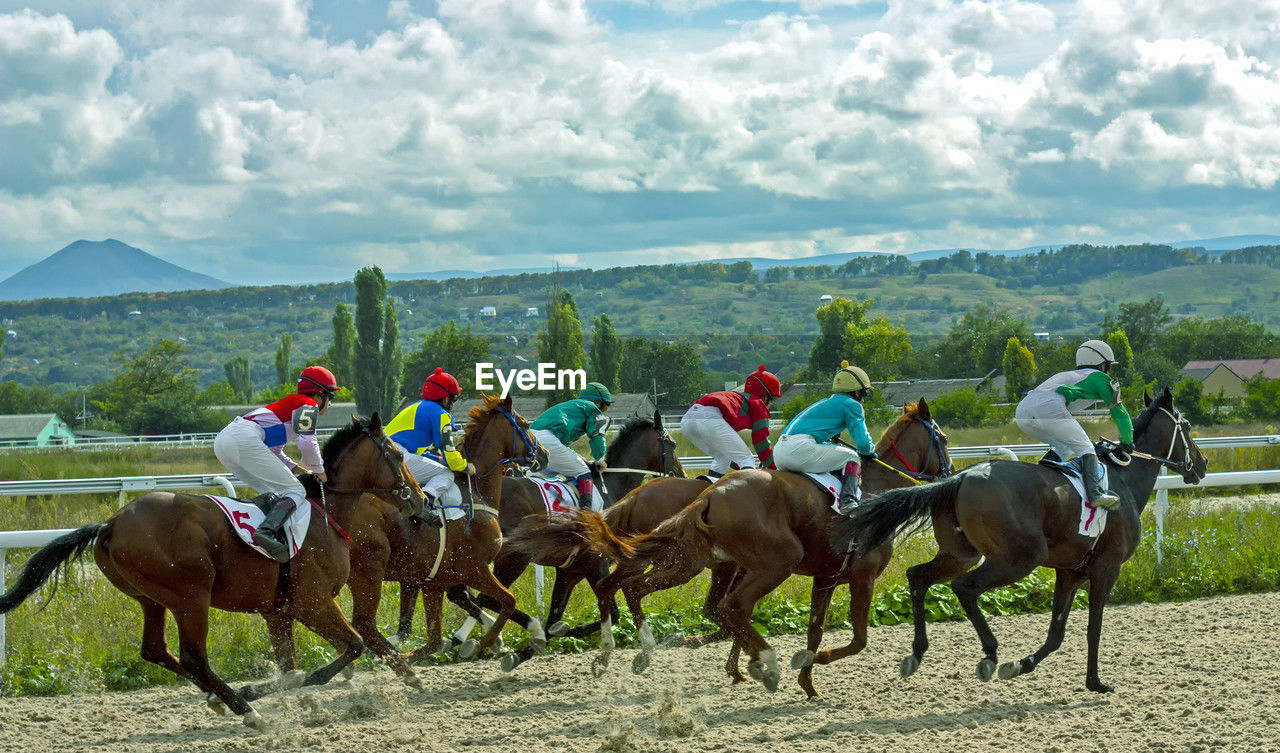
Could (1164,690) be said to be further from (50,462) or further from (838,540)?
(50,462)

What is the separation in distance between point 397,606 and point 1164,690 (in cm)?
499

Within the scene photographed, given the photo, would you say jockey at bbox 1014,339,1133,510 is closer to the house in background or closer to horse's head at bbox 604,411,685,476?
horse's head at bbox 604,411,685,476

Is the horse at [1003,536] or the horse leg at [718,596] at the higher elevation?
the horse at [1003,536]

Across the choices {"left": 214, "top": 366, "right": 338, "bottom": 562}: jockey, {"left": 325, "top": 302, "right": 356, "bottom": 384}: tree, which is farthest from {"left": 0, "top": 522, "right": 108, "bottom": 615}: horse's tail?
{"left": 325, "top": 302, "right": 356, "bottom": 384}: tree

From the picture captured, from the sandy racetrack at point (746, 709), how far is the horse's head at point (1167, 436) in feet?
3.75

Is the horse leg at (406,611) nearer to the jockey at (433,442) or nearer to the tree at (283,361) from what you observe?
the jockey at (433,442)

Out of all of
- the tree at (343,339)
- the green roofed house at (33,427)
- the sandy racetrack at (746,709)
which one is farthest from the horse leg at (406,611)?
the green roofed house at (33,427)

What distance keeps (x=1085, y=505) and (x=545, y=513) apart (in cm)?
331

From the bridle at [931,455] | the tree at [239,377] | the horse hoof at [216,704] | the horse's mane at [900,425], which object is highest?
the horse's mane at [900,425]

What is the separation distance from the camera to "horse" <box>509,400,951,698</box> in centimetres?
640

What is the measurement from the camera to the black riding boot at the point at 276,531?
5.88 meters

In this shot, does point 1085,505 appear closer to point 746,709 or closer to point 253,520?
point 746,709

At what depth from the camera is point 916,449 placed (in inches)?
304

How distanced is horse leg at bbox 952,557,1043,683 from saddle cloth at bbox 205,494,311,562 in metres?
3.63
